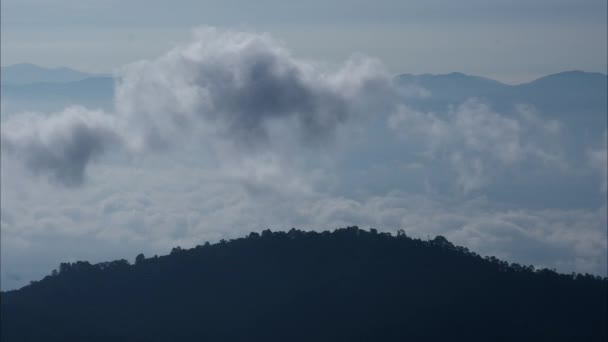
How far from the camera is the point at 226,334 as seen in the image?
6050 centimetres

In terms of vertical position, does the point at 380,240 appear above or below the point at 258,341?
above

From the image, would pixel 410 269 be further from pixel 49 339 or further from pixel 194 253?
pixel 49 339

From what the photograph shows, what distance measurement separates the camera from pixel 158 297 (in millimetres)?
66562

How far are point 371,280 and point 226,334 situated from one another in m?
14.0

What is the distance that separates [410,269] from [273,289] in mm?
12270

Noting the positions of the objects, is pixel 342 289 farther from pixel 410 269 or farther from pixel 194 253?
pixel 194 253

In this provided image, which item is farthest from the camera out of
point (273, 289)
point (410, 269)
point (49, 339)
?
point (410, 269)

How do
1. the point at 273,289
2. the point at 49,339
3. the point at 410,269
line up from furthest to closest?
the point at 410,269
the point at 273,289
the point at 49,339

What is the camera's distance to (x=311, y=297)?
65.5m

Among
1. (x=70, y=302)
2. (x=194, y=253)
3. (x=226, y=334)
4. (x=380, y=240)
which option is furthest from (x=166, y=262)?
(x=380, y=240)

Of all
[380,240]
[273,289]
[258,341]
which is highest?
[380,240]

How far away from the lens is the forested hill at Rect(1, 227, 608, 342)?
61.3 metres

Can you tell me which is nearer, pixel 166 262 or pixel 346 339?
pixel 346 339

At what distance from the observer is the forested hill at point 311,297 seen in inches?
2413
